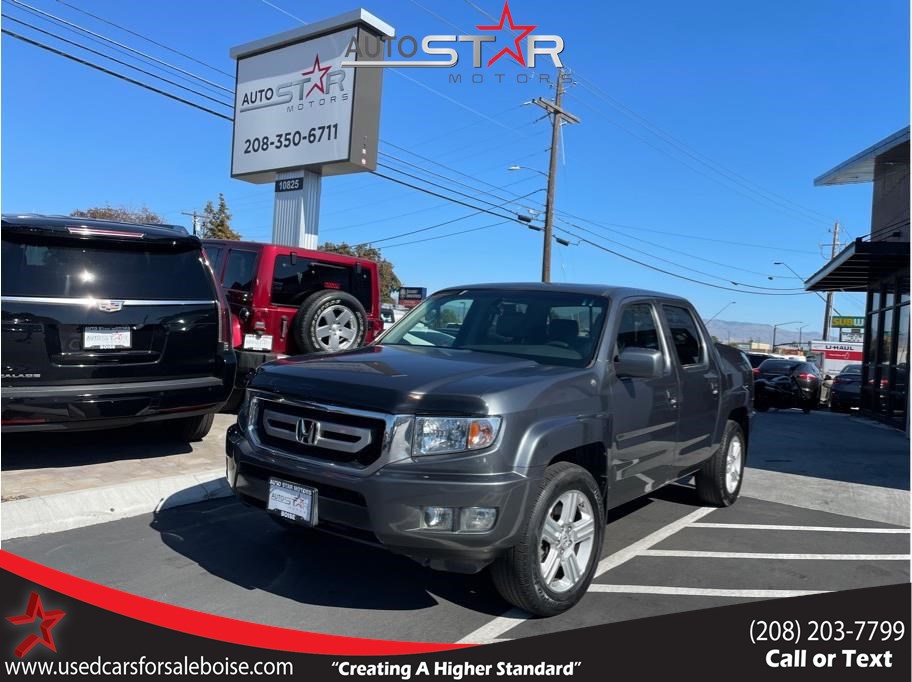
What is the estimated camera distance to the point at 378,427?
343cm

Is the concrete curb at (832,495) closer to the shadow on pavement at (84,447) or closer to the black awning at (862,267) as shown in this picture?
the shadow on pavement at (84,447)

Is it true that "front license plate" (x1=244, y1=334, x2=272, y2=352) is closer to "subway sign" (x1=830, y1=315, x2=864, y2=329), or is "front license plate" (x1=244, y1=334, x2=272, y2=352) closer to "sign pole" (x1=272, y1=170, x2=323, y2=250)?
"sign pole" (x1=272, y1=170, x2=323, y2=250)

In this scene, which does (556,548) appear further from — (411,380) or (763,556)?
(763,556)

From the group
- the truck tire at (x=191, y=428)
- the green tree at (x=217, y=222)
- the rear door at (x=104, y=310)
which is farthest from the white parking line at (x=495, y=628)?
the green tree at (x=217, y=222)

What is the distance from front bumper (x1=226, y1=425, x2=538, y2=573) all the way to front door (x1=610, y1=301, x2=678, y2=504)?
3.44ft

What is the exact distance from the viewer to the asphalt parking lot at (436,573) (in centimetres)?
367

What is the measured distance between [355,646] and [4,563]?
223cm

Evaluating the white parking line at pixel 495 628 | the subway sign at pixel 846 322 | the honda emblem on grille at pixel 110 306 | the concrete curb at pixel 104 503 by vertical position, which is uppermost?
the subway sign at pixel 846 322

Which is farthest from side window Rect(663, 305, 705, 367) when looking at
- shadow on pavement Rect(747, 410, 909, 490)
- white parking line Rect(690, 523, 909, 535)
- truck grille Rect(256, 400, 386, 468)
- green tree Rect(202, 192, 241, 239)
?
green tree Rect(202, 192, 241, 239)

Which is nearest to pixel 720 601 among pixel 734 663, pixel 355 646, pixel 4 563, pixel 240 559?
pixel 734 663

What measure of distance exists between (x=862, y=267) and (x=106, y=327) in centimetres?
1626

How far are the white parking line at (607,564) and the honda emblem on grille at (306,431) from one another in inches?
49.3

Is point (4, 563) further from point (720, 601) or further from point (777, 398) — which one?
point (777, 398)

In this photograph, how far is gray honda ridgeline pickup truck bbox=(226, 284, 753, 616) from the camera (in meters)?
3.32
